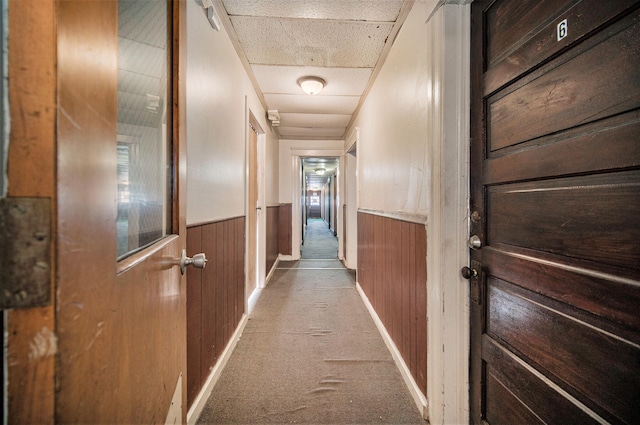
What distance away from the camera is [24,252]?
0.30 meters

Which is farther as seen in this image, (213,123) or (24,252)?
(213,123)

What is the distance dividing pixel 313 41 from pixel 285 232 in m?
3.26

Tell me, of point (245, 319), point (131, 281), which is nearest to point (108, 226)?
point (131, 281)

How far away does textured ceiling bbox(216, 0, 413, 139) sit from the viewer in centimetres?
156

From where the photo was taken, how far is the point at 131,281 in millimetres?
499

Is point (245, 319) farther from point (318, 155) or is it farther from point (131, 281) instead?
point (318, 155)

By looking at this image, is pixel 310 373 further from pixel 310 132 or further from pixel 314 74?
pixel 310 132

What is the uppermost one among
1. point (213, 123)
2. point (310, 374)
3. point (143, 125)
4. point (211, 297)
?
point (213, 123)

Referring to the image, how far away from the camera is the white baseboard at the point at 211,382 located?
124cm

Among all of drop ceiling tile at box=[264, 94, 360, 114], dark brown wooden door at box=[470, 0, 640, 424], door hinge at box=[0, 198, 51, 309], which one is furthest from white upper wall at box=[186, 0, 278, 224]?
dark brown wooden door at box=[470, 0, 640, 424]

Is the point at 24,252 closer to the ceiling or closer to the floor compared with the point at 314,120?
closer to the floor

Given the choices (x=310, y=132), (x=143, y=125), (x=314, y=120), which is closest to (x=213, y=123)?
(x=143, y=125)

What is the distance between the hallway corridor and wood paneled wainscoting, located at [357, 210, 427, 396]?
0.18 m

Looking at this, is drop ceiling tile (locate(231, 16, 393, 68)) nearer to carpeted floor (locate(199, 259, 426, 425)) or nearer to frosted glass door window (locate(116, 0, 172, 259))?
frosted glass door window (locate(116, 0, 172, 259))
